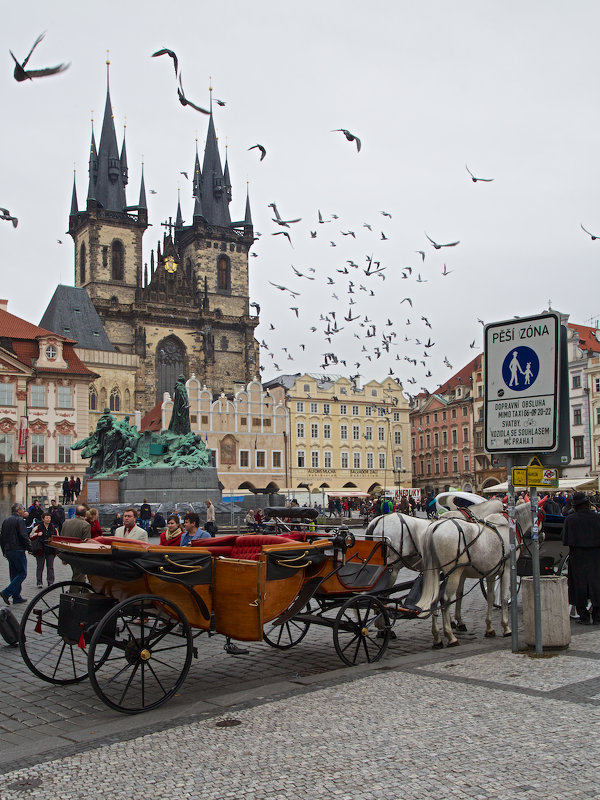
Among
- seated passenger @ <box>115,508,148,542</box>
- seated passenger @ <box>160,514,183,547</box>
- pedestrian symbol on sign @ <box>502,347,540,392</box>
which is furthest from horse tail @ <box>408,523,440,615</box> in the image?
seated passenger @ <box>115,508,148,542</box>

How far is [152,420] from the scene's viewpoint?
223 feet

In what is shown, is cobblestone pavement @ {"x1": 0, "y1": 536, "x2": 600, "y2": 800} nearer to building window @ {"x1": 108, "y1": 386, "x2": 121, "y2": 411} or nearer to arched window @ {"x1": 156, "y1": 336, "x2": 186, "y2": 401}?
building window @ {"x1": 108, "y1": 386, "x2": 121, "y2": 411}

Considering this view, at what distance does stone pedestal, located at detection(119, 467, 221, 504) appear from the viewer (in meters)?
26.0

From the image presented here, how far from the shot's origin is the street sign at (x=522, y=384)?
7781 mm

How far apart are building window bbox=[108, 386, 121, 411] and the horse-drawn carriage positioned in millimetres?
64830

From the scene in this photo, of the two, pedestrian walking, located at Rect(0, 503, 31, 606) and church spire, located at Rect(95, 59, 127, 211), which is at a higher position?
church spire, located at Rect(95, 59, 127, 211)

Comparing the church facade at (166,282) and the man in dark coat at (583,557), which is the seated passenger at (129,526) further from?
the church facade at (166,282)

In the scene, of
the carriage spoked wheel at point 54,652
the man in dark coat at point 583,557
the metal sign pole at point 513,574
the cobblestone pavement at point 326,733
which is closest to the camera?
the cobblestone pavement at point 326,733

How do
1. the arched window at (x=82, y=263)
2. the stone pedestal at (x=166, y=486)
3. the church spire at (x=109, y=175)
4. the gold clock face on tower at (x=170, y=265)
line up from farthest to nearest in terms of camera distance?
1. the gold clock face on tower at (x=170, y=265)
2. the church spire at (x=109, y=175)
3. the arched window at (x=82, y=263)
4. the stone pedestal at (x=166, y=486)

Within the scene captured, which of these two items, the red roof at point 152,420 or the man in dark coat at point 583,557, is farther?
the red roof at point 152,420

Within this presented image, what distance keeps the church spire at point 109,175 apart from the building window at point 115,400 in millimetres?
24076

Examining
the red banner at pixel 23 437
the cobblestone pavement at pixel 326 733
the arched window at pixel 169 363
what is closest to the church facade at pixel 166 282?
the arched window at pixel 169 363

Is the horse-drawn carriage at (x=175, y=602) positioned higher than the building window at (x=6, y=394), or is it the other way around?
the building window at (x=6, y=394)

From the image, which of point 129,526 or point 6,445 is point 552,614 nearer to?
point 129,526
